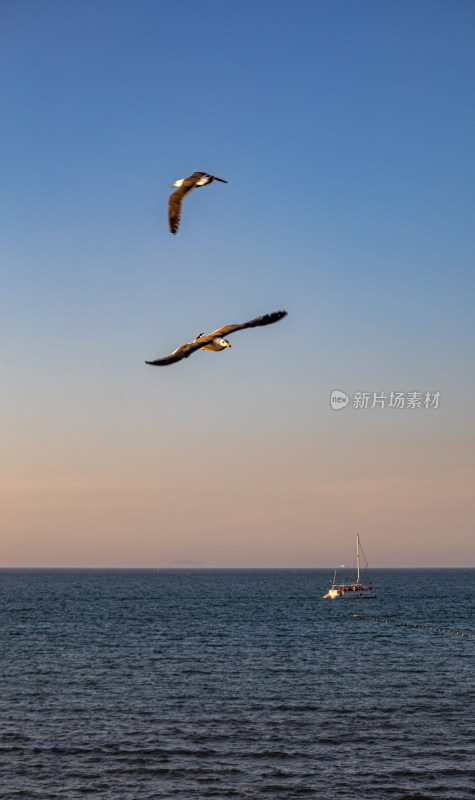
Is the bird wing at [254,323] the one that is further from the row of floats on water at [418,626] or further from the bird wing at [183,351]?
the row of floats on water at [418,626]

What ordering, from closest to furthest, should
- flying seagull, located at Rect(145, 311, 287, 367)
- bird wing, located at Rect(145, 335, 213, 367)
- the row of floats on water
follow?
bird wing, located at Rect(145, 335, 213, 367) → flying seagull, located at Rect(145, 311, 287, 367) → the row of floats on water

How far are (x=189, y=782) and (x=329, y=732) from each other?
10659mm

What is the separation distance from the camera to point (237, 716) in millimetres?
45000

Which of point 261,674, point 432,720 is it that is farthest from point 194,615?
point 432,720

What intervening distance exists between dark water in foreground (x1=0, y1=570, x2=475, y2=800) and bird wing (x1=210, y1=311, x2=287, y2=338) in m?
25.4

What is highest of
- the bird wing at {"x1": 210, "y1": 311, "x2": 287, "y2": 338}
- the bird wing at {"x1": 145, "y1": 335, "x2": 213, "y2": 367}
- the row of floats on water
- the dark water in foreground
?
the bird wing at {"x1": 210, "y1": 311, "x2": 287, "y2": 338}

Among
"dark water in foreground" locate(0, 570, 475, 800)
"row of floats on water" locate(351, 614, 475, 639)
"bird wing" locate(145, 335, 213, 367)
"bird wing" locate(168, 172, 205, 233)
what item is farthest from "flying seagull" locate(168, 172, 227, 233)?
"row of floats on water" locate(351, 614, 475, 639)

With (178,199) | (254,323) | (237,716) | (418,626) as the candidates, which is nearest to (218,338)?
(254,323)

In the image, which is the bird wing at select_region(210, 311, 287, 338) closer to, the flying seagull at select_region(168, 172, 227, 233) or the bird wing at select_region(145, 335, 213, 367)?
the bird wing at select_region(145, 335, 213, 367)

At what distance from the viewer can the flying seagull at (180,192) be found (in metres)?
13.8

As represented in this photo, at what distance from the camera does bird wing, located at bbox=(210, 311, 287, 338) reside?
1430 cm

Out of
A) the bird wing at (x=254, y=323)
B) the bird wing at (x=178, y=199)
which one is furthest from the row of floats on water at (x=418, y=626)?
the bird wing at (x=178, y=199)

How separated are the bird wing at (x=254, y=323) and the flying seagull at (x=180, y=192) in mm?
2169

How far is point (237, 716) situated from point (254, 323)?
36.9 m
